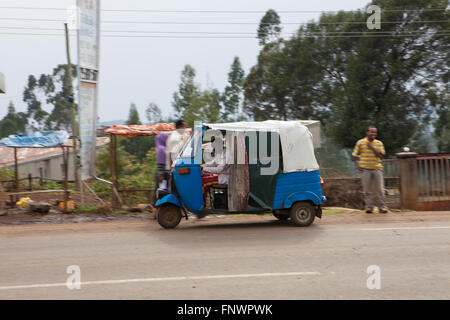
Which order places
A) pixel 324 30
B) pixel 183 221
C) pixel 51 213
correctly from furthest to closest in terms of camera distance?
1. pixel 324 30
2. pixel 51 213
3. pixel 183 221

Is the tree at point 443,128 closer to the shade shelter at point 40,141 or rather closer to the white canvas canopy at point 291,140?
the white canvas canopy at point 291,140

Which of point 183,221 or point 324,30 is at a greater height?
point 324,30

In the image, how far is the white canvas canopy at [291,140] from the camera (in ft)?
30.1

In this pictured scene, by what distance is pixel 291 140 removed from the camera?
9.35 metres

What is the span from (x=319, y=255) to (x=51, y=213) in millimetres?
7949

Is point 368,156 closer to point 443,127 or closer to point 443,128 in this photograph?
point 443,127

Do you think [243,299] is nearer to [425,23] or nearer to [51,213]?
[51,213]

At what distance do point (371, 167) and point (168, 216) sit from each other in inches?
214

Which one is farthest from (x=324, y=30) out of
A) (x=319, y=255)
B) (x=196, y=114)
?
(x=319, y=255)

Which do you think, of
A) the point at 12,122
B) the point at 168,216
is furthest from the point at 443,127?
the point at 12,122

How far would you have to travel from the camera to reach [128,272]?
593 centimetres

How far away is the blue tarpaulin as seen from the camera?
42.8ft

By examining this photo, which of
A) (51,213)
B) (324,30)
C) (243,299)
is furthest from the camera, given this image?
(324,30)

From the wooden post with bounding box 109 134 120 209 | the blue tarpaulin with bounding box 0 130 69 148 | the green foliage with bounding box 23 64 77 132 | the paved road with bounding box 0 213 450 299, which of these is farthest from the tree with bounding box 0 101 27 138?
the paved road with bounding box 0 213 450 299
